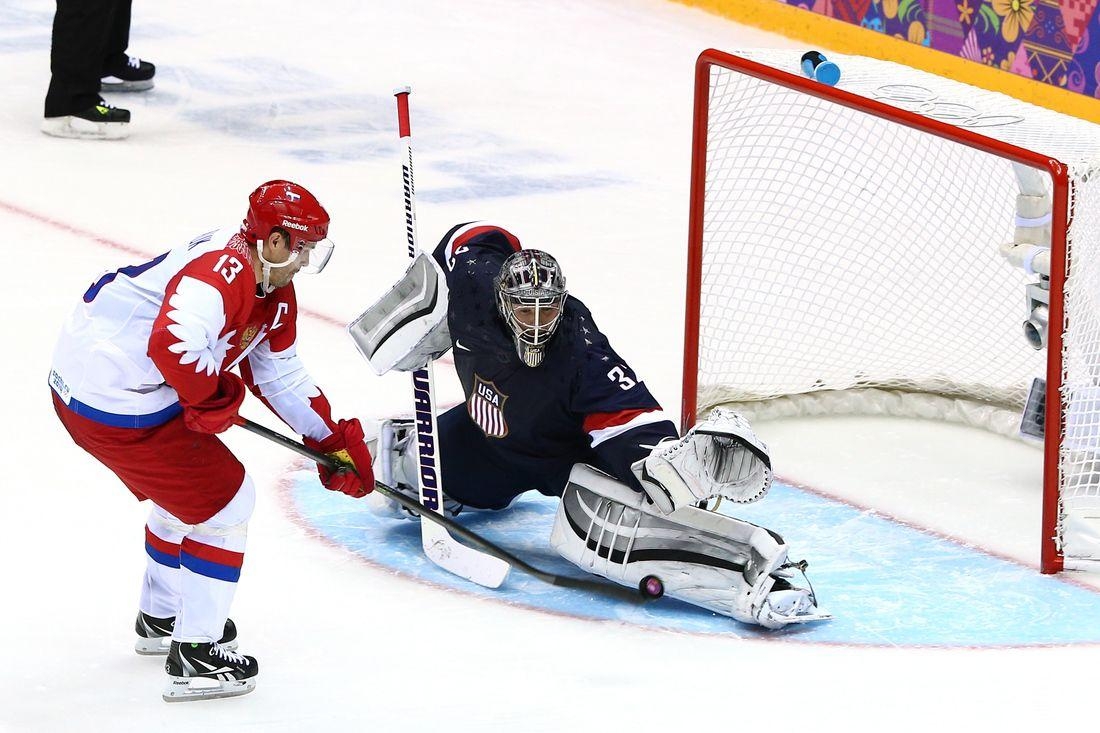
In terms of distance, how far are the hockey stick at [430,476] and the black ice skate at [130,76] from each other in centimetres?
425

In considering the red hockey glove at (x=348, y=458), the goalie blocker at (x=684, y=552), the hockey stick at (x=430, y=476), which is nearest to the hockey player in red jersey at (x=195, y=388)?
the red hockey glove at (x=348, y=458)

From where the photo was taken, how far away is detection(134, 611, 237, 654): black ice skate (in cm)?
351

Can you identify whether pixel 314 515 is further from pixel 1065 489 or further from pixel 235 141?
pixel 235 141

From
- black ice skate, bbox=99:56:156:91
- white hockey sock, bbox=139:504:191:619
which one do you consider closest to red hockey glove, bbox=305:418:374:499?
white hockey sock, bbox=139:504:191:619

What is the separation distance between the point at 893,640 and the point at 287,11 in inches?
260

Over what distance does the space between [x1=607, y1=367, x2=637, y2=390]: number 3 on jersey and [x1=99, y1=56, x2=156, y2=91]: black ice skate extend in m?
4.85

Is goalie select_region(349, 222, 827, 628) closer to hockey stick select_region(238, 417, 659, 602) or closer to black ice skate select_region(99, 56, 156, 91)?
hockey stick select_region(238, 417, 659, 602)

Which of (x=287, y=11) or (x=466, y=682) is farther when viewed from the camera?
(x=287, y=11)

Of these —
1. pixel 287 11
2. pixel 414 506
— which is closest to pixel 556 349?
pixel 414 506

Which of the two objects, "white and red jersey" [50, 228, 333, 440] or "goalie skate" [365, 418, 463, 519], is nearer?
"white and red jersey" [50, 228, 333, 440]

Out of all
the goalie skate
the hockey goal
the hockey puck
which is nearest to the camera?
the hockey puck

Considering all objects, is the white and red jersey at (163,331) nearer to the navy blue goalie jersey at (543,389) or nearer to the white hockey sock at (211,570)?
the white hockey sock at (211,570)

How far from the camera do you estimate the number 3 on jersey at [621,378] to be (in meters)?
3.69

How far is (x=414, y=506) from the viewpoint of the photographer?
12.7ft
